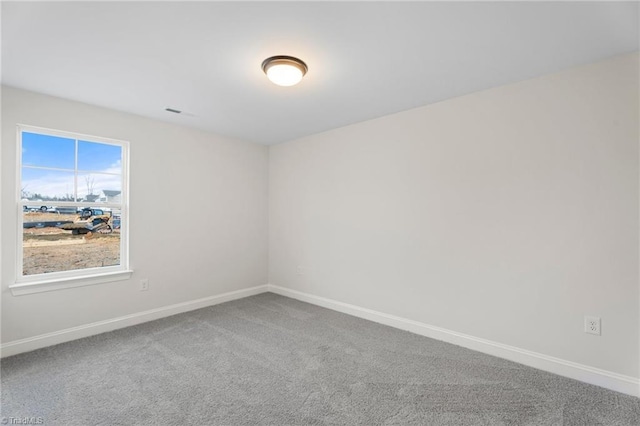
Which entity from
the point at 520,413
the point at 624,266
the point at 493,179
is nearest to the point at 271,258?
the point at 493,179

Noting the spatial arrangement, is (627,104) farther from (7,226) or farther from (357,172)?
(7,226)

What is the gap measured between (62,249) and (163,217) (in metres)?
1.03

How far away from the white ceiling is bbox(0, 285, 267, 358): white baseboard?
7.75ft

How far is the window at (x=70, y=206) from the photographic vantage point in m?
2.95

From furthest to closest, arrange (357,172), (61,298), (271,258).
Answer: (271,258) → (357,172) → (61,298)

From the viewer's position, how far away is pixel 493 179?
282 centimetres

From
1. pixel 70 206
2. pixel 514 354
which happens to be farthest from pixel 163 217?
pixel 514 354

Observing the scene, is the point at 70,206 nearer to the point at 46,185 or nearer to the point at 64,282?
the point at 46,185

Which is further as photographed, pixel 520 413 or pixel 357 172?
pixel 357 172

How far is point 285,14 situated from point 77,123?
271 cm

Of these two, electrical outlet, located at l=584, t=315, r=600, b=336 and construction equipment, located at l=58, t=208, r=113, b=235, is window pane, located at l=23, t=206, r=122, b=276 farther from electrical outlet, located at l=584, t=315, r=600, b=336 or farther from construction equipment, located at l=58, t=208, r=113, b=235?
electrical outlet, located at l=584, t=315, r=600, b=336

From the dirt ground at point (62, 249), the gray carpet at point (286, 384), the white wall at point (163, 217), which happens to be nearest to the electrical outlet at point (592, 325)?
the gray carpet at point (286, 384)

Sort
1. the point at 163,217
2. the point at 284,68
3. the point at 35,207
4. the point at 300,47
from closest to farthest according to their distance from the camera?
the point at 300,47 < the point at 284,68 < the point at 35,207 < the point at 163,217

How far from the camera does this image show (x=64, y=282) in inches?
120
